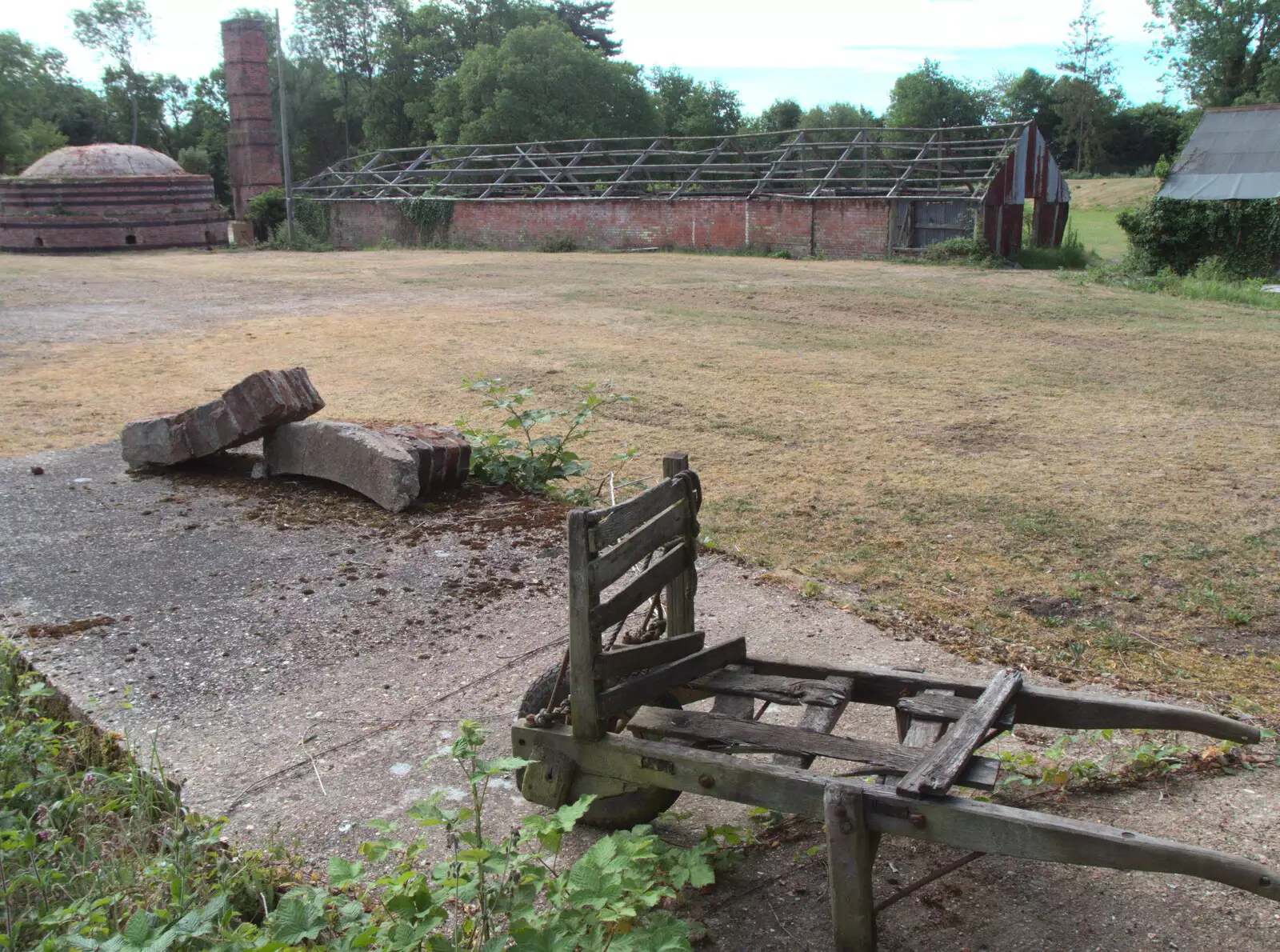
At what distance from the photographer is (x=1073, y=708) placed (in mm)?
3105

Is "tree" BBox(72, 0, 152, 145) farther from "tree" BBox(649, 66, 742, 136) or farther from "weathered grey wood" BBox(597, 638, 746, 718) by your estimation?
"weathered grey wood" BBox(597, 638, 746, 718)

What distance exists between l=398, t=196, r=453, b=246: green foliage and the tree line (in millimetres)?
11702

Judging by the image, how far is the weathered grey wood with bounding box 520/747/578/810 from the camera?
2.98 metres

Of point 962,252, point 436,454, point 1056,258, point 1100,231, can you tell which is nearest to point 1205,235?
point 1056,258

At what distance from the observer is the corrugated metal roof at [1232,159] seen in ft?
68.5

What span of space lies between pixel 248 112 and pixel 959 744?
1677 inches

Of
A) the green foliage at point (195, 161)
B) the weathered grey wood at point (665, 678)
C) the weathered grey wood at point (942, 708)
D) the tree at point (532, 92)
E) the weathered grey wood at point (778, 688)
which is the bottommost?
the weathered grey wood at point (778, 688)

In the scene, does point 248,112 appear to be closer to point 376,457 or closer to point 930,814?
point 376,457

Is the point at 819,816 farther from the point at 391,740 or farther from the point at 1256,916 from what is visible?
the point at 391,740

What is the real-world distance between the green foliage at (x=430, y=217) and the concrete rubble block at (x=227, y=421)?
1085 inches

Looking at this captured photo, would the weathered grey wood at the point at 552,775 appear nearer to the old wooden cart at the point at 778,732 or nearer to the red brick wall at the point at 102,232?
the old wooden cart at the point at 778,732

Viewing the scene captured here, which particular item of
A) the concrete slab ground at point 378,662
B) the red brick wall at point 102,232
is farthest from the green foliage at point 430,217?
the concrete slab ground at point 378,662

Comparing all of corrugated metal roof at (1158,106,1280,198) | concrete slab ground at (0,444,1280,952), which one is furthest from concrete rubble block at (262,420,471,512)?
corrugated metal roof at (1158,106,1280,198)

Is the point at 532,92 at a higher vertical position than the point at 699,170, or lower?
higher
